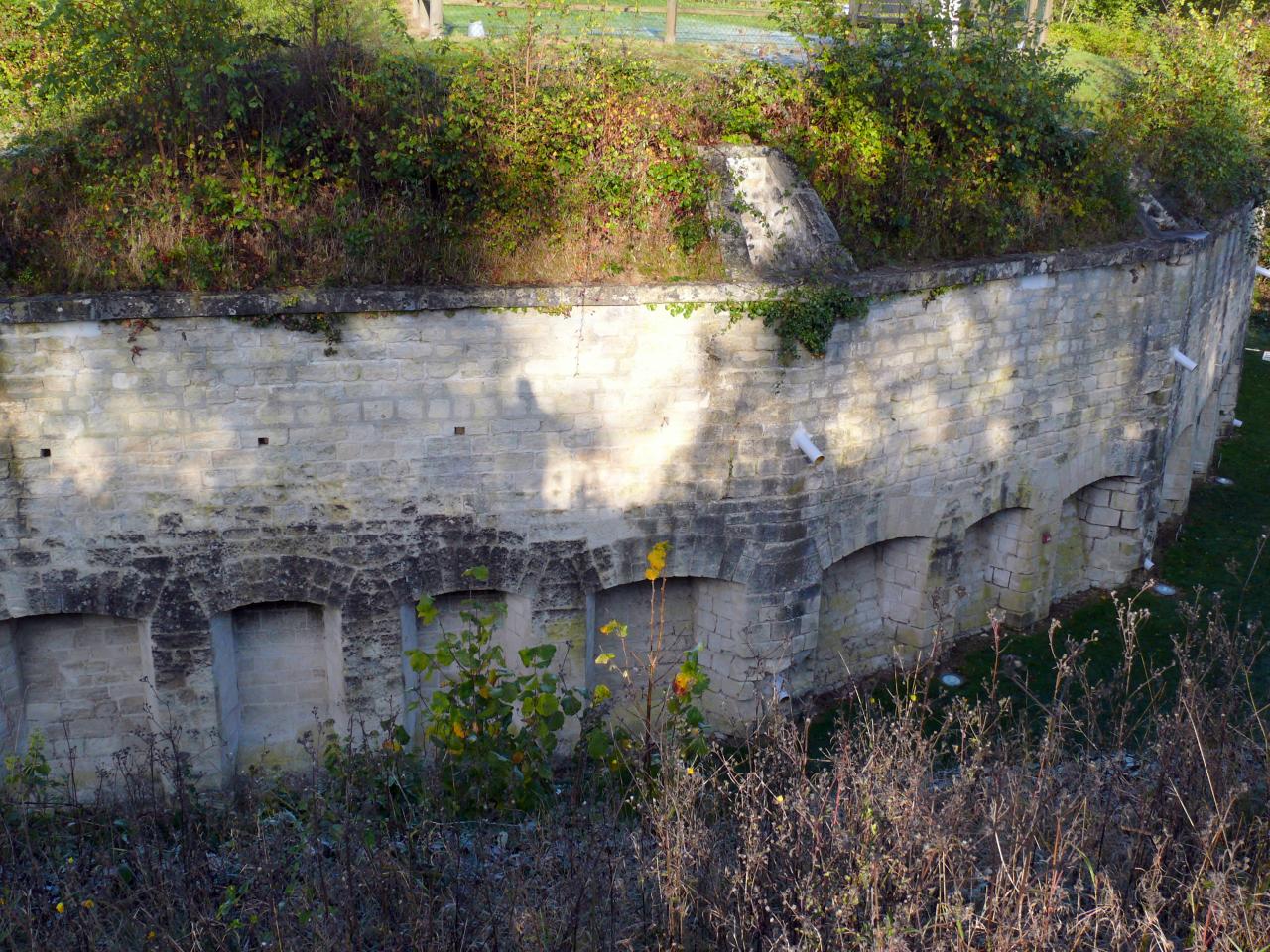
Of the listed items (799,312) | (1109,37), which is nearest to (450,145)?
(799,312)

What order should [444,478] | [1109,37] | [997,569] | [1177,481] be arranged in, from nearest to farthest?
[444,478], [997,569], [1177,481], [1109,37]

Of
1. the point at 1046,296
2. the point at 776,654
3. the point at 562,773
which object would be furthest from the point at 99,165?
the point at 1046,296

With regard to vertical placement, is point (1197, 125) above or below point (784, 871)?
above

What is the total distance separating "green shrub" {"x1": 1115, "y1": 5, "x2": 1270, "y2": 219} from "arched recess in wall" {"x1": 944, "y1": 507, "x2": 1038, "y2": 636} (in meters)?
3.99

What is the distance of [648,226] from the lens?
8773 mm

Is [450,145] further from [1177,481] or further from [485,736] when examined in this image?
[1177,481]

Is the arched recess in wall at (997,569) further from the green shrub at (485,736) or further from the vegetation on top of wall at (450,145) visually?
the green shrub at (485,736)

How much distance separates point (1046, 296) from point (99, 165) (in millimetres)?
7324

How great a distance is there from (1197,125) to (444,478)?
9.44m

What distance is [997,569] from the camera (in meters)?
11.4

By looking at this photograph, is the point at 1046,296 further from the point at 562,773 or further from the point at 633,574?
the point at 562,773

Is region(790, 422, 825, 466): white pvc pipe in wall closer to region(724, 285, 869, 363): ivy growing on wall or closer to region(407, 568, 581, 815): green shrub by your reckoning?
region(724, 285, 869, 363): ivy growing on wall

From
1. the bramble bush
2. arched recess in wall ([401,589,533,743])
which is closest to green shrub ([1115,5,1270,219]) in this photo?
the bramble bush

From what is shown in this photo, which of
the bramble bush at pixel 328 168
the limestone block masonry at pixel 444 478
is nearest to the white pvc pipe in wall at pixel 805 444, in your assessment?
the limestone block masonry at pixel 444 478
